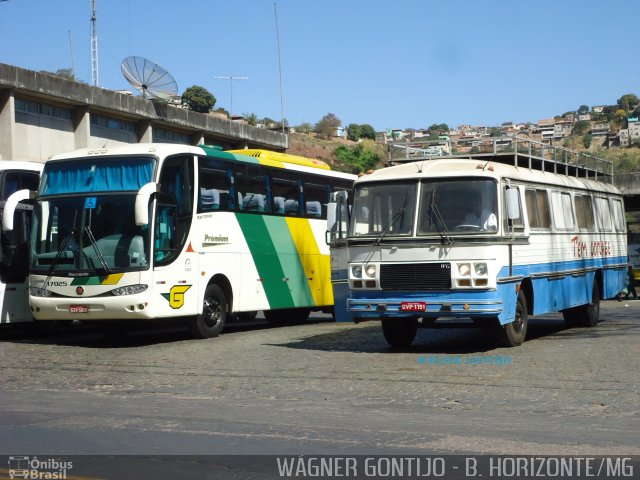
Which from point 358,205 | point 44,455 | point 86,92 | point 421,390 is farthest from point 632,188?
point 44,455

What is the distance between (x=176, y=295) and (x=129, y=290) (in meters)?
1.07

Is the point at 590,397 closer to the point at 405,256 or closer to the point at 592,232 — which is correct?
the point at 405,256

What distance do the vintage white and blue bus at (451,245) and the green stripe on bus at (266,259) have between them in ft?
14.6

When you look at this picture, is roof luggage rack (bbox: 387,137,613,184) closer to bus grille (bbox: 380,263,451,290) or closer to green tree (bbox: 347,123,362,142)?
bus grille (bbox: 380,263,451,290)

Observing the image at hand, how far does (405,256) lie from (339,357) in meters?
1.86

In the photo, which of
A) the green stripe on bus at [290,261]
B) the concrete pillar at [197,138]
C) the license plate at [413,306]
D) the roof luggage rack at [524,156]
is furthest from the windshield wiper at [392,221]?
the concrete pillar at [197,138]

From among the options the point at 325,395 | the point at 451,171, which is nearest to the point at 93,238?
the point at 451,171

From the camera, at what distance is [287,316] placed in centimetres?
2466

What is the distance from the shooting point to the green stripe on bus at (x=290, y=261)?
22078 mm

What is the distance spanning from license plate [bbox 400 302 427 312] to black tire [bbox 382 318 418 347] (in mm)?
1307

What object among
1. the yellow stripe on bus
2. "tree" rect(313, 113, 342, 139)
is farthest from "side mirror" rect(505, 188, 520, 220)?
"tree" rect(313, 113, 342, 139)

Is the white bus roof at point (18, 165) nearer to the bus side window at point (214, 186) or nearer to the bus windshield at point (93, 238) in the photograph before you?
the bus windshield at point (93, 238)

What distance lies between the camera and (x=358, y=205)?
16.2 m

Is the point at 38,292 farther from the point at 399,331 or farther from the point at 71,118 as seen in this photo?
the point at 71,118
